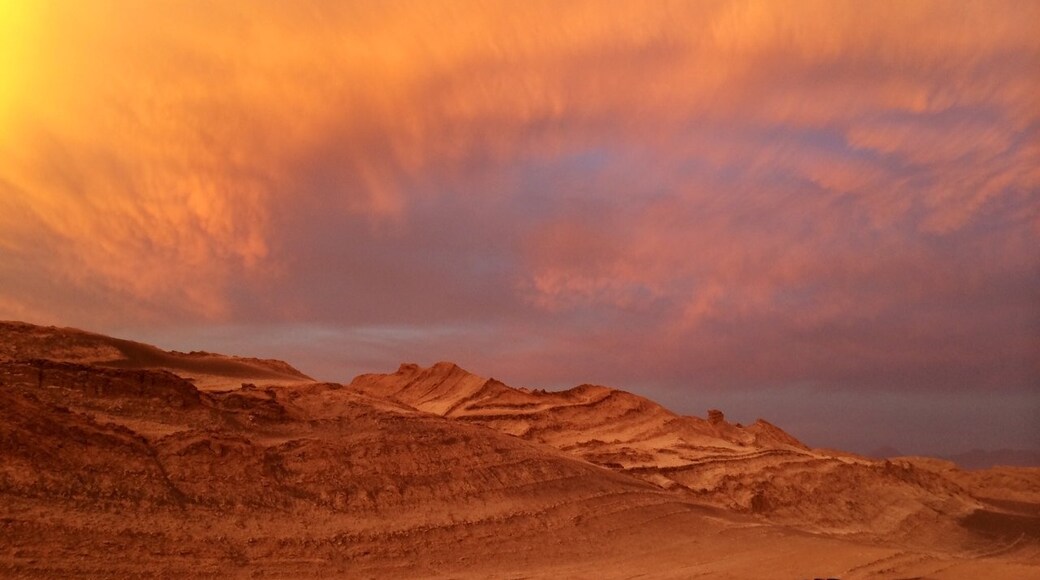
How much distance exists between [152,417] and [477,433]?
10662 mm

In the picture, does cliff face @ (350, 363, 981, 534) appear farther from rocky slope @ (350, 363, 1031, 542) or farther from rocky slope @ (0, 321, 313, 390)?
rocky slope @ (0, 321, 313, 390)

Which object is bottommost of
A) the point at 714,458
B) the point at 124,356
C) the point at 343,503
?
the point at 343,503

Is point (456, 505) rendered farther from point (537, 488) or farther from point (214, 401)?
point (214, 401)

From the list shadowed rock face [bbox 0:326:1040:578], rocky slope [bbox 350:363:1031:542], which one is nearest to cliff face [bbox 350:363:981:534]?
rocky slope [bbox 350:363:1031:542]

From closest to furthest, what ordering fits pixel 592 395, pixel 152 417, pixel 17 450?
pixel 17 450 < pixel 152 417 < pixel 592 395

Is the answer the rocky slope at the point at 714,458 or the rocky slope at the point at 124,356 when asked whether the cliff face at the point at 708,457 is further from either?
the rocky slope at the point at 124,356

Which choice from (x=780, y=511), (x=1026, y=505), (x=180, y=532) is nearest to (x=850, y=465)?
(x=780, y=511)

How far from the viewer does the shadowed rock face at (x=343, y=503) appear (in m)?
17.6

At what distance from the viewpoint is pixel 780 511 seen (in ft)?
107

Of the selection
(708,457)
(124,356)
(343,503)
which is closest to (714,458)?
(708,457)

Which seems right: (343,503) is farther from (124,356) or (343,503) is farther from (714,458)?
(714,458)

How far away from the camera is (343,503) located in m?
21.5

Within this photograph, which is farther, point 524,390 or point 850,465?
point 524,390

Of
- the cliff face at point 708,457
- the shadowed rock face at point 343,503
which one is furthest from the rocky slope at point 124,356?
the cliff face at point 708,457
